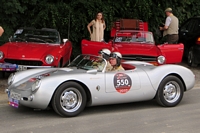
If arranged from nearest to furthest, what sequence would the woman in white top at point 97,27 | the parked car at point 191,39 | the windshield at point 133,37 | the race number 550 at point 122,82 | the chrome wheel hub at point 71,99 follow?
the chrome wheel hub at point 71,99 < the race number 550 at point 122,82 < the windshield at point 133,37 < the woman in white top at point 97,27 < the parked car at point 191,39

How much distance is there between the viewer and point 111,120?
20.4 ft

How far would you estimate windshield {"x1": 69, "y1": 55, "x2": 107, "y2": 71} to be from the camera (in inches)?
269

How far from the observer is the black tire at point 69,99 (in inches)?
241

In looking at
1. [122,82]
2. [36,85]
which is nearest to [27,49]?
[36,85]

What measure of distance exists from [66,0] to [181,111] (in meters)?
7.38

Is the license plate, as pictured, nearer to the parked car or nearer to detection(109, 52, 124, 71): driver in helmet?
detection(109, 52, 124, 71): driver in helmet

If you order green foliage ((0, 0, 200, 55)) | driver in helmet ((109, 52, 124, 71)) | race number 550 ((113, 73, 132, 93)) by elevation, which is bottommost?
race number 550 ((113, 73, 132, 93))

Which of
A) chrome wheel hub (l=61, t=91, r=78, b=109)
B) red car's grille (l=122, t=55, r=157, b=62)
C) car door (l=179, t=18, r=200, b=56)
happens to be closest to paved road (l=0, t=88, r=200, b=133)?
chrome wheel hub (l=61, t=91, r=78, b=109)

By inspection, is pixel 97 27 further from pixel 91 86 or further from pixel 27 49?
pixel 91 86

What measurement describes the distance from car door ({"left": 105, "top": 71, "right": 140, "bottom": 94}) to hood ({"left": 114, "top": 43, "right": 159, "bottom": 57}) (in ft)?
10.1

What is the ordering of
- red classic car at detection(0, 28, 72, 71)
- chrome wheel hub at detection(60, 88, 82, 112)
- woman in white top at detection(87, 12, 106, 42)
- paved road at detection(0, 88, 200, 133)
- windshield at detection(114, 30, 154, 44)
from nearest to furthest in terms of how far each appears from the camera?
paved road at detection(0, 88, 200, 133), chrome wheel hub at detection(60, 88, 82, 112), red classic car at detection(0, 28, 72, 71), windshield at detection(114, 30, 154, 44), woman in white top at detection(87, 12, 106, 42)

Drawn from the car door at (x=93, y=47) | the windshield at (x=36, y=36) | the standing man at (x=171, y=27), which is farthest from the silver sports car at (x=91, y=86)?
the standing man at (x=171, y=27)

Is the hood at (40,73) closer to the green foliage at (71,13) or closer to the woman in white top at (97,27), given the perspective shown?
the green foliage at (71,13)

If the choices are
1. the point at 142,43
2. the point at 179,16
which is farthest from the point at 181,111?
the point at 179,16
